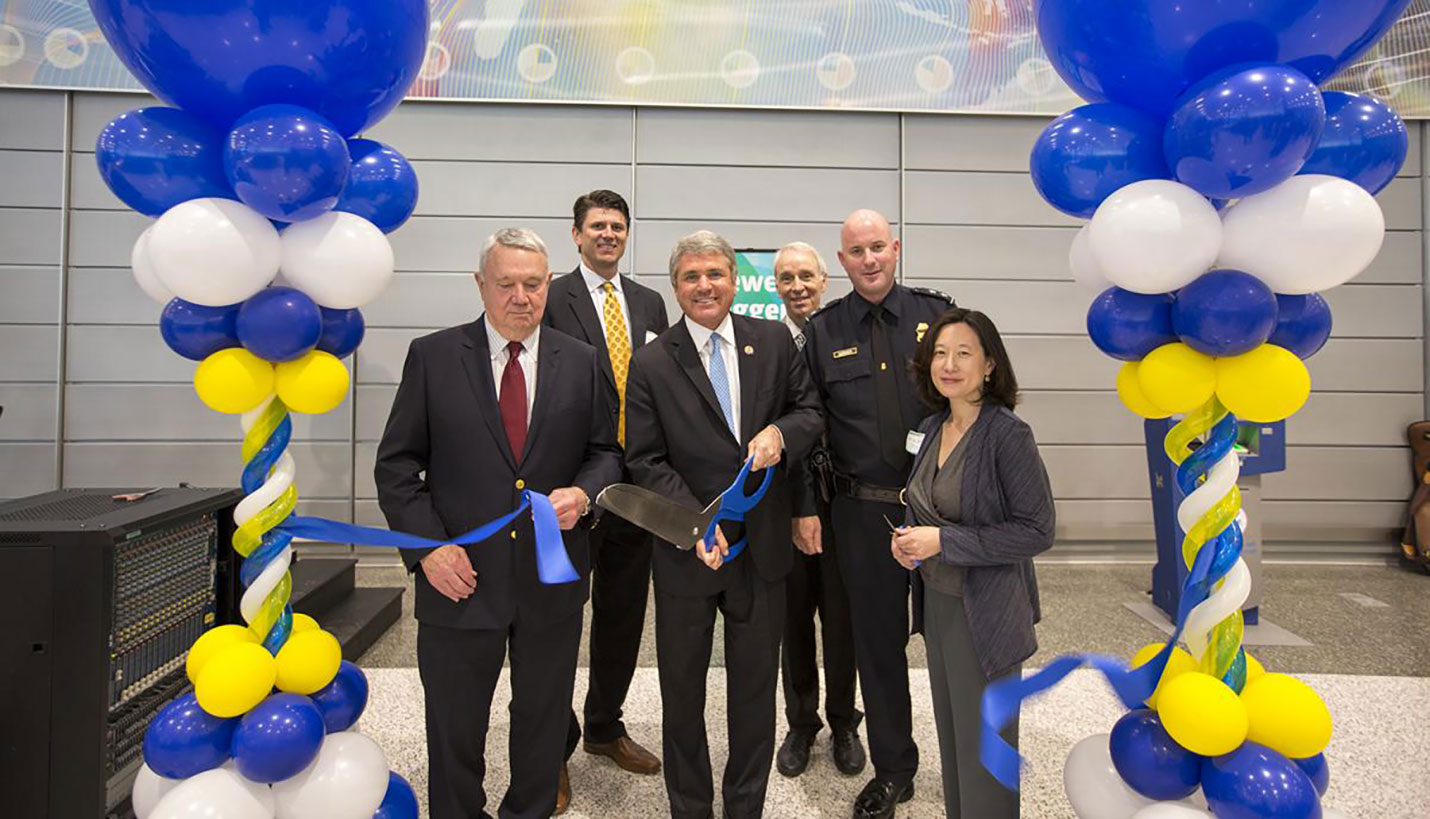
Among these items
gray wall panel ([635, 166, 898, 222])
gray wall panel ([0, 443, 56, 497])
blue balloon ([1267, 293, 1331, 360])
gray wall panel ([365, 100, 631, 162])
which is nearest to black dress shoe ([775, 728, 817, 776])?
blue balloon ([1267, 293, 1331, 360])

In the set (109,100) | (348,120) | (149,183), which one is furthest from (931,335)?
(109,100)

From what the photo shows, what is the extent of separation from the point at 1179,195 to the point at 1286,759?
1077mm

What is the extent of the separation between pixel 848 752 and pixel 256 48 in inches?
106

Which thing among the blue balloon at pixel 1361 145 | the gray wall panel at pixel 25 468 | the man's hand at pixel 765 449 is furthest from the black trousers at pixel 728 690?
the gray wall panel at pixel 25 468

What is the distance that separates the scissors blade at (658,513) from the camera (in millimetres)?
1932

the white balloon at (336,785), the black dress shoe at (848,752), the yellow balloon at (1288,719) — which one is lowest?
the black dress shoe at (848,752)

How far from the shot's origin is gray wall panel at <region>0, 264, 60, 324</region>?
520 cm

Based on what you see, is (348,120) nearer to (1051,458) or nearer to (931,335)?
(931,335)

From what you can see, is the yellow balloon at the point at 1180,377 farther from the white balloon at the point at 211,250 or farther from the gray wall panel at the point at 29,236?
the gray wall panel at the point at 29,236

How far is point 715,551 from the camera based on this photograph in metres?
1.99

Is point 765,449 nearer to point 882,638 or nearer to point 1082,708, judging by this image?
point 882,638

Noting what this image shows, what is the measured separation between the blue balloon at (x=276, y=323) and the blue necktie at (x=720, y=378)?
108 centimetres

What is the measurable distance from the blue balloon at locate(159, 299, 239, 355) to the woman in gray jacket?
1606mm

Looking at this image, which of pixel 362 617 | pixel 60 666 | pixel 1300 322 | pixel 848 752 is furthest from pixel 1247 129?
pixel 362 617
